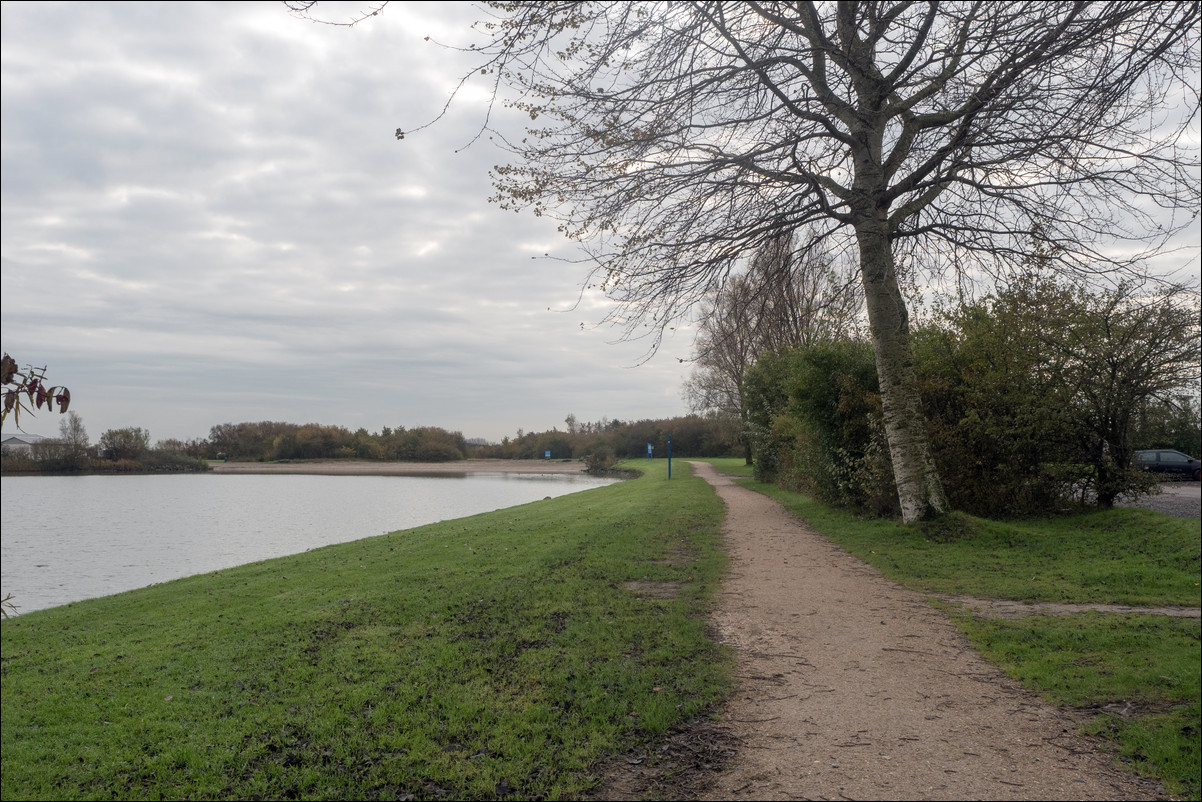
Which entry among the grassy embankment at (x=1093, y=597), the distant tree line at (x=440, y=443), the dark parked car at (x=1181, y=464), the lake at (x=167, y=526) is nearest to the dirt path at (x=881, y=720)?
the grassy embankment at (x=1093, y=597)

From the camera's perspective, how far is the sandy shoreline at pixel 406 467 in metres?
66.9

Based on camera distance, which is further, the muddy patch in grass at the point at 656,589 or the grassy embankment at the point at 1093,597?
the muddy patch in grass at the point at 656,589

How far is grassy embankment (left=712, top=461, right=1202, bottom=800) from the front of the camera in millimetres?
4129

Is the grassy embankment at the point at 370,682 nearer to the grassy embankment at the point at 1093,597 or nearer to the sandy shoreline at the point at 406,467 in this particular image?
the grassy embankment at the point at 1093,597

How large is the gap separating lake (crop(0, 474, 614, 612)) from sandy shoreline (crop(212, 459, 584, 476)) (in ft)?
90.0

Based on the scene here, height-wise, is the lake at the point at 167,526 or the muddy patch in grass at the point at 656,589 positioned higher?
the muddy patch in grass at the point at 656,589

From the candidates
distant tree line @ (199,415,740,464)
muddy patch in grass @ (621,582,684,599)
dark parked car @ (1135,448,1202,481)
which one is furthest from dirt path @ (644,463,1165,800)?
distant tree line @ (199,415,740,464)

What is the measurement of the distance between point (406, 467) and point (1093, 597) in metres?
72.8

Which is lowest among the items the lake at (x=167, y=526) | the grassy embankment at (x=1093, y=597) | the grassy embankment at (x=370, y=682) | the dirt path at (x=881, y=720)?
the lake at (x=167, y=526)

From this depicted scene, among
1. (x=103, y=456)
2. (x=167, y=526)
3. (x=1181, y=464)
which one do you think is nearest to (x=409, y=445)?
(x=103, y=456)

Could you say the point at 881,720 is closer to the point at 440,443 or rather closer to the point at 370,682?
the point at 370,682

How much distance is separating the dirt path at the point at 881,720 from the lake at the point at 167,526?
12.8 meters

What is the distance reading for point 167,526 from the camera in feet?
73.0

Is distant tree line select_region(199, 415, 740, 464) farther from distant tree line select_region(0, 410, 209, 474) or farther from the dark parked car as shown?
the dark parked car
